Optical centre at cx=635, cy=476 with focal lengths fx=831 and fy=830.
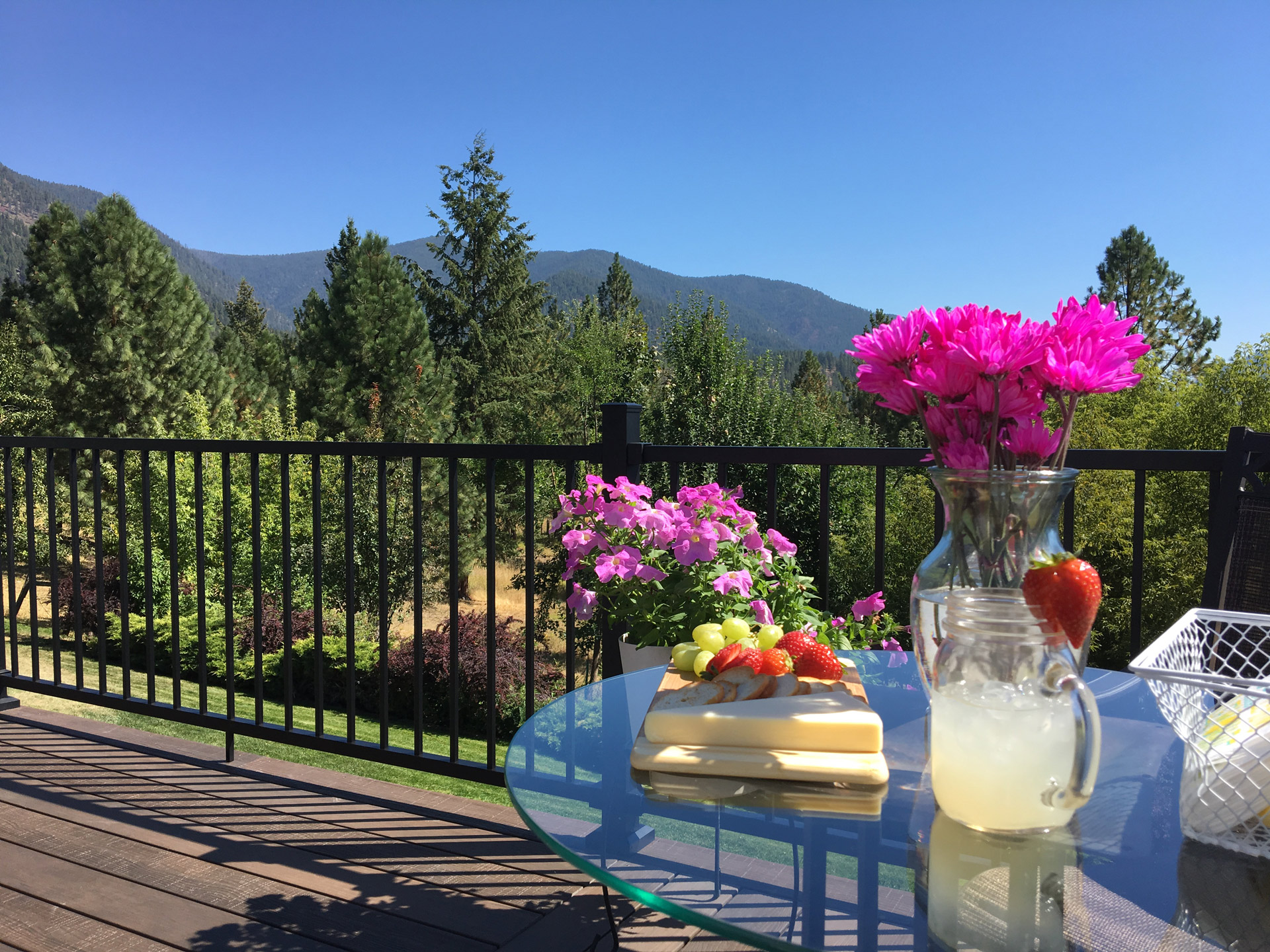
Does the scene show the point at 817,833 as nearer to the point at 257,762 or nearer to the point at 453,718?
the point at 453,718

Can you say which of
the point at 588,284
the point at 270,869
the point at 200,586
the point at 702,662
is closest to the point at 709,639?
the point at 702,662

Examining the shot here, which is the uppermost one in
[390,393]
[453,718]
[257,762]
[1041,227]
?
[1041,227]

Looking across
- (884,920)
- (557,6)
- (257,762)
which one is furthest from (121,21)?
(884,920)

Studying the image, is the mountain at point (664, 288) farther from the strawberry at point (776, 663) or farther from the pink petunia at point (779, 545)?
the strawberry at point (776, 663)

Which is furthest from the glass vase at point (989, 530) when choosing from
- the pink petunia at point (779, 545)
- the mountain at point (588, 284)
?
the mountain at point (588, 284)

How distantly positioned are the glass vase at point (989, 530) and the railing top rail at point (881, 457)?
2.24 feet

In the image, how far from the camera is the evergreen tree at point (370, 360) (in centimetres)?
2009

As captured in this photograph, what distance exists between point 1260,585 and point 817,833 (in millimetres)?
1133

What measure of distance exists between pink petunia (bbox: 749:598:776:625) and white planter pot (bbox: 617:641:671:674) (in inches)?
7.7

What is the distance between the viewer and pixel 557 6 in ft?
108

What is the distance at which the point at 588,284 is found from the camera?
328 ft

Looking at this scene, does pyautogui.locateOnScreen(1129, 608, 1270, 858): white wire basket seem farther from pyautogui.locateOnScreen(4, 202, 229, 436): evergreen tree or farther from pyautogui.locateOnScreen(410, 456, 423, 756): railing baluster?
pyautogui.locateOnScreen(4, 202, 229, 436): evergreen tree

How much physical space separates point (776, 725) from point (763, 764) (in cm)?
4

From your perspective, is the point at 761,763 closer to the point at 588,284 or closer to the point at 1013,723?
the point at 1013,723
